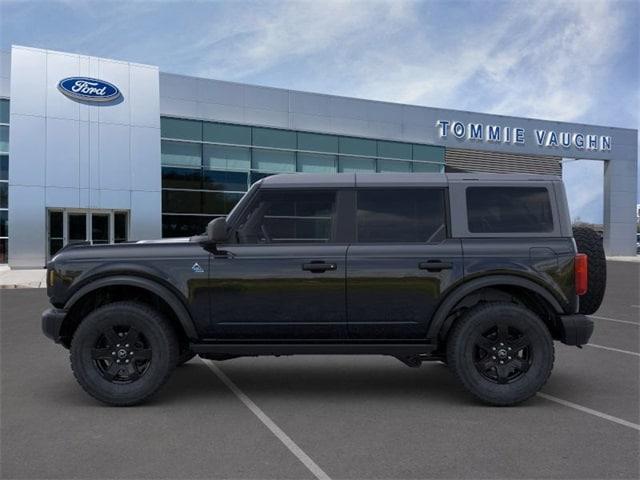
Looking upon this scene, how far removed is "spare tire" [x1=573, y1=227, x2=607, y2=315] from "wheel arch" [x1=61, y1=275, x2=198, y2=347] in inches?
140

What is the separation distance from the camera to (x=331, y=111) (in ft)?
95.2

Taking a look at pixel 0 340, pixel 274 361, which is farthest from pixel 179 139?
pixel 274 361

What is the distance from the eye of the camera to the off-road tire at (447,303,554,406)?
16.2 ft

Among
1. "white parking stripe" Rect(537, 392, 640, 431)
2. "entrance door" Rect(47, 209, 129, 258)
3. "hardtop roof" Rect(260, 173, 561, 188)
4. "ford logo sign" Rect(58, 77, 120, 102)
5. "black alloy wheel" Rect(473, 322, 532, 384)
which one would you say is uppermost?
"ford logo sign" Rect(58, 77, 120, 102)

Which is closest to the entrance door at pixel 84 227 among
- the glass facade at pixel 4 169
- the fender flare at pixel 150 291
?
the glass facade at pixel 4 169

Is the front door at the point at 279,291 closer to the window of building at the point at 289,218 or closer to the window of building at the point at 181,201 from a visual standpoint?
the window of building at the point at 289,218

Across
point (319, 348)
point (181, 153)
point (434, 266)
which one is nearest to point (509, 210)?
point (434, 266)

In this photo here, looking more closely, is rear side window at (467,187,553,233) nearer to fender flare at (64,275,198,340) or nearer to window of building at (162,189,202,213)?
fender flare at (64,275,198,340)

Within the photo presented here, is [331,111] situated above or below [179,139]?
above

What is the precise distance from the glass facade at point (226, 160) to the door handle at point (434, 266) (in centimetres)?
2179

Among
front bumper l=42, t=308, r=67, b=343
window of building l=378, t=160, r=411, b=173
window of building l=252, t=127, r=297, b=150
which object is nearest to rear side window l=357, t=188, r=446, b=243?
front bumper l=42, t=308, r=67, b=343

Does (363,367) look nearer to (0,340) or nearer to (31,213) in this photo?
(0,340)

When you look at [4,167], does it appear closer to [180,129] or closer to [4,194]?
[4,194]

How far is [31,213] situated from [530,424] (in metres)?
22.6
